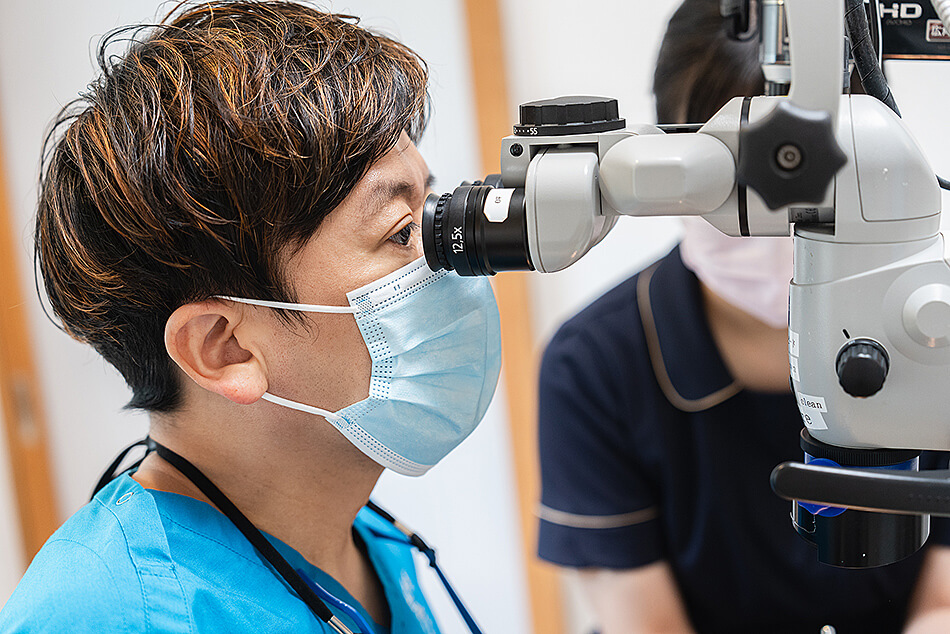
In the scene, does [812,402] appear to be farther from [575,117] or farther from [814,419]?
[575,117]

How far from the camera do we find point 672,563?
4.29ft

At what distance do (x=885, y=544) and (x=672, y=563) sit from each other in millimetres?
688

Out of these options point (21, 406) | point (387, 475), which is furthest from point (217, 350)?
point (21, 406)

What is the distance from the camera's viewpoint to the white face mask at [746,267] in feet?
3.61

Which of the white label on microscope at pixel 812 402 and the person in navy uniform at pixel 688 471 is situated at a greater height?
the white label on microscope at pixel 812 402

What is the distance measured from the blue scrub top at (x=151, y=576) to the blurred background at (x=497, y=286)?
119cm

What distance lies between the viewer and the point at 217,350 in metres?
0.83

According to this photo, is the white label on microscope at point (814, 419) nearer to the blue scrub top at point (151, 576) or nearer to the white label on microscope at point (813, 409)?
the white label on microscope at point (813, 409)

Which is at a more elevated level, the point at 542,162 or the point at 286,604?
the point at 542,162

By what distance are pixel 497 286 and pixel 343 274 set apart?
126 centimetres

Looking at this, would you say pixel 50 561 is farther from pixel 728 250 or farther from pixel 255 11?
pixel 728 250

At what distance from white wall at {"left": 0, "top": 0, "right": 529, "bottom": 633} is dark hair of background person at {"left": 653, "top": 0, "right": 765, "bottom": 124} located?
91cm

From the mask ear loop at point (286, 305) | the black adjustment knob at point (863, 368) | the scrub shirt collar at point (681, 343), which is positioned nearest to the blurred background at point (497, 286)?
the scrub shirt collar at point (681, 343)

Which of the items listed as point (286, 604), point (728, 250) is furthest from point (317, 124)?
point (728, 250)
